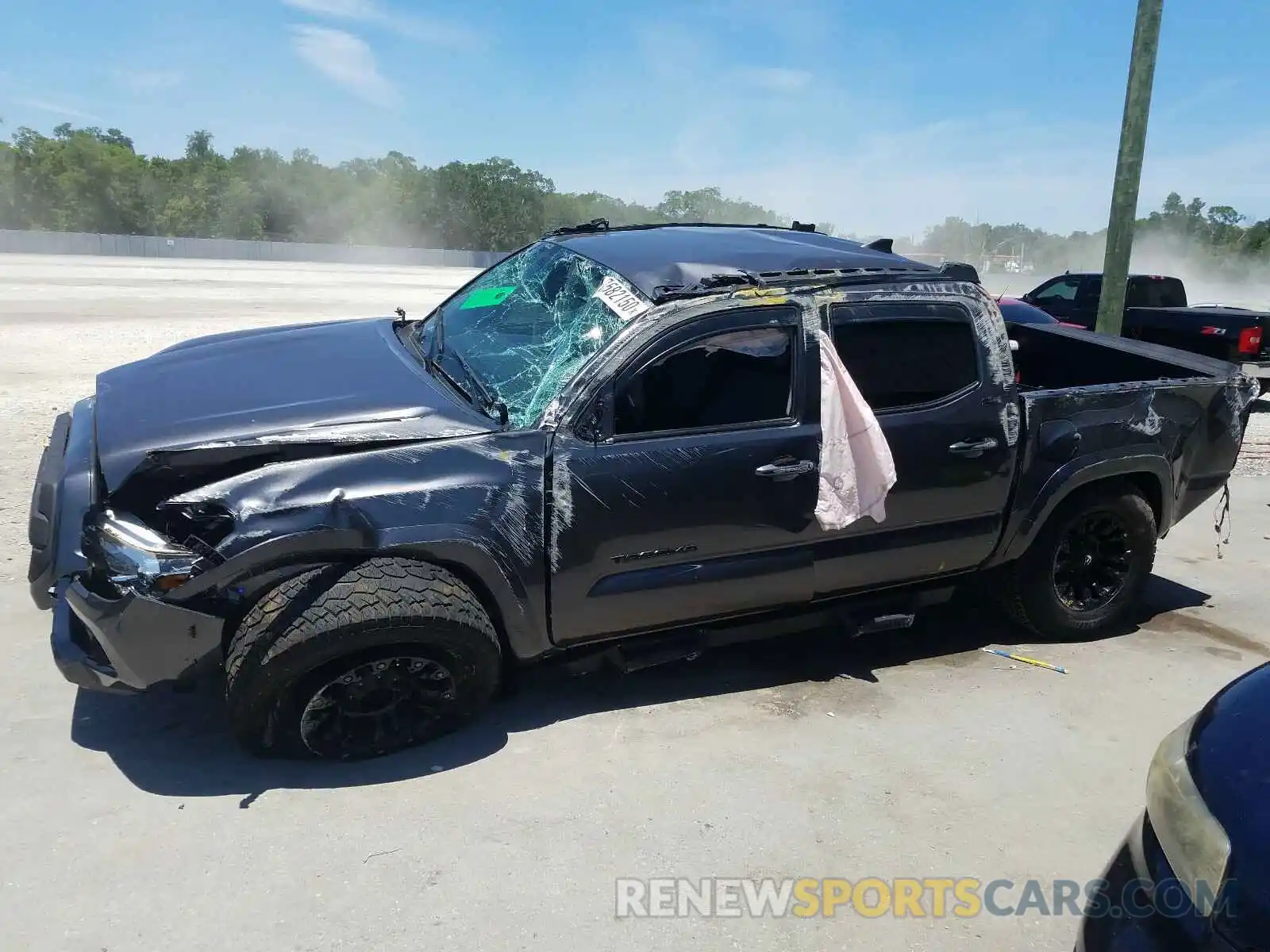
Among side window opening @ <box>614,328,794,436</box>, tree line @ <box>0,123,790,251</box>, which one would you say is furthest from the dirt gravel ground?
tree line @ <box>0,123,790,251</box>

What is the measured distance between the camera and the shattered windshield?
3605 mm

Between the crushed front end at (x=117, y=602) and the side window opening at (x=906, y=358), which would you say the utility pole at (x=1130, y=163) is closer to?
the side window opening at (x=906, y=358)

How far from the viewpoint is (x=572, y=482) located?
3.36 m

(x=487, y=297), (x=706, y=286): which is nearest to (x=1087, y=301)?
(x=487, y=297)

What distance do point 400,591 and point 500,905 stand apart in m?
1.02

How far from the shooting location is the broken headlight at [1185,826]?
6.23ft

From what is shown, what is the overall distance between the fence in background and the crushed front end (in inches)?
2151

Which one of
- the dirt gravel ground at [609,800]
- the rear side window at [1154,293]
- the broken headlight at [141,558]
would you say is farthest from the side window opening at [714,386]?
the rear side window at [1154,293]

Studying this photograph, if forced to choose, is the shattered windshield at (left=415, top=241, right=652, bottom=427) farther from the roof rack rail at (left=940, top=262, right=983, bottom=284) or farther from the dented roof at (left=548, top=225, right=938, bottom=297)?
the roof rack rail at (left=940, top=262, right=983, bottom=284)

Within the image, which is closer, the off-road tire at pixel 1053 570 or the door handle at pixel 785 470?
the door handle at pixel 785 470

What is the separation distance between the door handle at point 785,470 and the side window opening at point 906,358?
Result: 0.43 meters

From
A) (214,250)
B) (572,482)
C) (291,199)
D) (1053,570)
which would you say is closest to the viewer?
(572,482)

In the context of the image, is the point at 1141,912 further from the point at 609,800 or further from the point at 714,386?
the point at 714,386

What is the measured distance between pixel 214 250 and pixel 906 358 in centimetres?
6047
